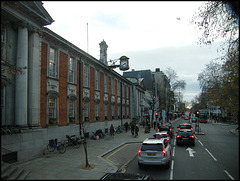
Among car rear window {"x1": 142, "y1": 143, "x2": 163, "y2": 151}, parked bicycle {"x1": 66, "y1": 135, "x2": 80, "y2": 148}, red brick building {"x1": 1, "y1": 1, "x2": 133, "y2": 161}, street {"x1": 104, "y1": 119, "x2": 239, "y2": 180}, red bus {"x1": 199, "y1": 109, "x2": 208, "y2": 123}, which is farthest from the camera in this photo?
red bus {"x1": 199, "y1": 109, "x2": 208, "y2": 123}

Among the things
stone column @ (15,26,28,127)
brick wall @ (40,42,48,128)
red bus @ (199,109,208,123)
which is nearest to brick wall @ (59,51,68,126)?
brick wall @ (40,42,48,128)

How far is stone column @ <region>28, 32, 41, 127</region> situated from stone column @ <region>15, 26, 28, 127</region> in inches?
29.6

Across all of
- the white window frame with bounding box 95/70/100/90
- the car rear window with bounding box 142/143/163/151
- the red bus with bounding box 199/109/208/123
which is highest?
the white window frame with bounding box 95/70/100/90

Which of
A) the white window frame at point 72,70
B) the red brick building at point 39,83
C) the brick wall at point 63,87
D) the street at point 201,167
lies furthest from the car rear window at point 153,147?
the white window frame at point 72,70

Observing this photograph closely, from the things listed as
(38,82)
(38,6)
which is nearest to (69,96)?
(38,82)

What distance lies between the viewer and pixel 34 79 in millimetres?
13758

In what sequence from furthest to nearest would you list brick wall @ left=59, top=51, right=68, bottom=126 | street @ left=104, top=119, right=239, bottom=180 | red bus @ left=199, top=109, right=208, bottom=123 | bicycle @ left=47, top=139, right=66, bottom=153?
red bus @ left=199, top=109, right=208, bottom=123 → brick wall @ left=59, top=51, right=68, bottom=126 → bicycle @ left=47, top=139, right=66, bottom=153 → street @ left=104, top=119, right=239, bottom=180

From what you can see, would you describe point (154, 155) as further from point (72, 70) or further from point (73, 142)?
point (72, 70)

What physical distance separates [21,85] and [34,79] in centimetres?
140

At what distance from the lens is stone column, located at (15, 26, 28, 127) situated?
12367mm

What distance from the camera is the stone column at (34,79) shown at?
43.8 ft

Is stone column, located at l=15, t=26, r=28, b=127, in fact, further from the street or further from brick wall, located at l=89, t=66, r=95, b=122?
brick wall, located at l=89, t=66, r=95, b=122

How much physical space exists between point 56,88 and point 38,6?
6.69 meters

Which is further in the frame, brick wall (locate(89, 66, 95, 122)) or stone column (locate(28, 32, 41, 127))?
brick wall (locate(89, 66, 95, 122))
